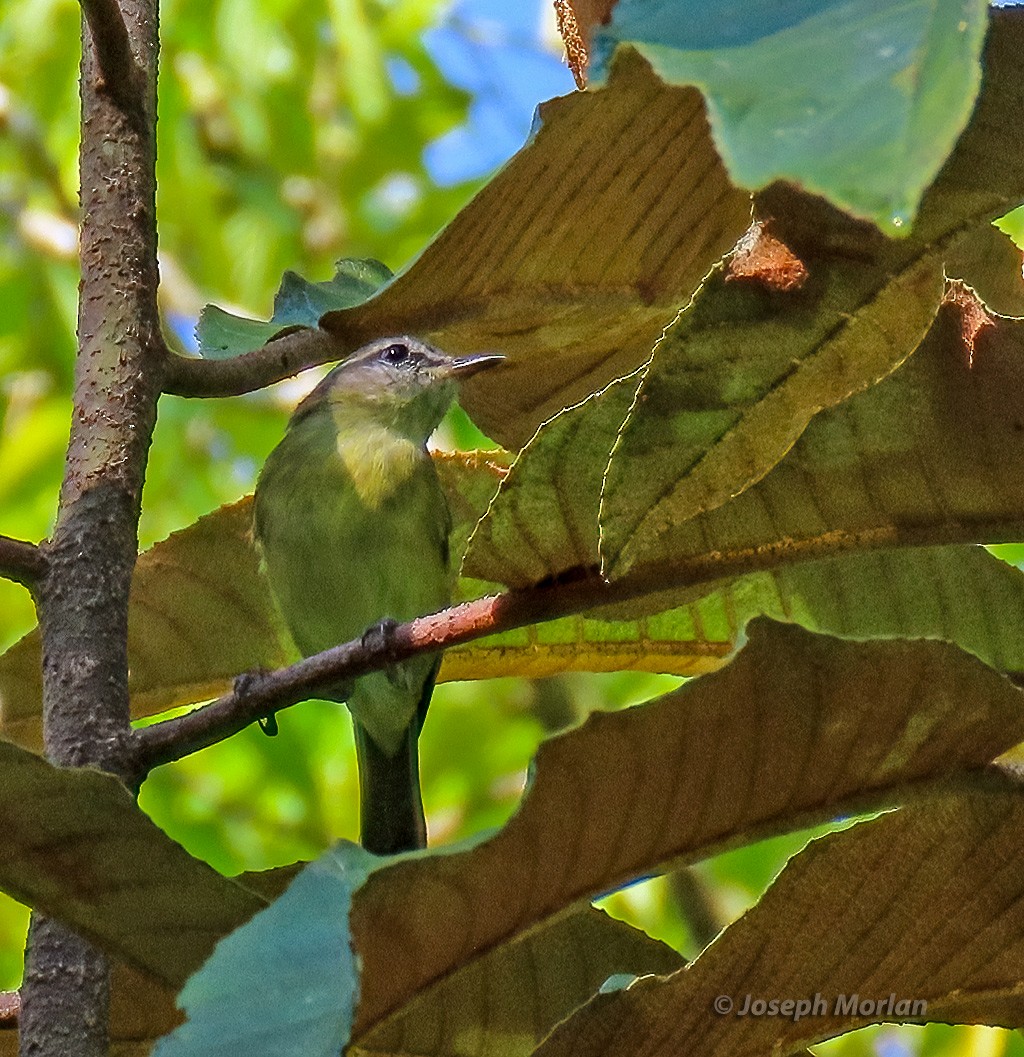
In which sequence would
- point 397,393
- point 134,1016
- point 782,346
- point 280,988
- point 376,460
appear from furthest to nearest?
1. point 397,393
2. point 376,460
3. point 134,1016
4. point 782,346
5. point 280,988

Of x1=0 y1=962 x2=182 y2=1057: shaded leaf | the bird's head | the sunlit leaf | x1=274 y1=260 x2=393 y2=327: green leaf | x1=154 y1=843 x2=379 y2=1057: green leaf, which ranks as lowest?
x1=154 y1=843 x2=379 y2=1057: green leaf

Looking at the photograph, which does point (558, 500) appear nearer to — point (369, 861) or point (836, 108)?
point (369, 861)

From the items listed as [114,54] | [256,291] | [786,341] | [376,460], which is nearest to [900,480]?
[786,341]

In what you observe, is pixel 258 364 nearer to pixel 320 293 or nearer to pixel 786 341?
pixel 320 293

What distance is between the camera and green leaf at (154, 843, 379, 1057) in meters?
0.66

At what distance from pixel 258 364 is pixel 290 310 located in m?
0.29

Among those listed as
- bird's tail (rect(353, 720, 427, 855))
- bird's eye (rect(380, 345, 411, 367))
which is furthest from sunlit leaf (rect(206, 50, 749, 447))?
bird's eye (rect(380, 345, 411, 367))

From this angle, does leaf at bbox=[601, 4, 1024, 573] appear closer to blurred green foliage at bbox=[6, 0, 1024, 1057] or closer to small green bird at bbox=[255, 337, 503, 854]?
small green bird at bbox=[255, 337, 503, 854]

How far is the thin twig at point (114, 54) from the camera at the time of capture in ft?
3.38

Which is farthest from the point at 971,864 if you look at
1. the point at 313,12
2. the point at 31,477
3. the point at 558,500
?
the point at 313,12

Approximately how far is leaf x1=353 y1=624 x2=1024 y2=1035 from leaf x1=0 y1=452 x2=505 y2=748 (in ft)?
1.99

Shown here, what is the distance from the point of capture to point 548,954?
3.66 feet

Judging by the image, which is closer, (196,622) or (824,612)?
(824,612)

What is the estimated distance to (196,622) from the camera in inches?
54.9
